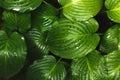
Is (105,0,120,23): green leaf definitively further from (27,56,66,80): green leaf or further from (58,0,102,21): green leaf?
(27,56,66,80): green leaf

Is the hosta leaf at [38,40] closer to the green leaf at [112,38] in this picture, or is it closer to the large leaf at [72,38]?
the large leaf at [72,38]

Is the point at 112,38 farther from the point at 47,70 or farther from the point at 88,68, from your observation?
the point at 47,70

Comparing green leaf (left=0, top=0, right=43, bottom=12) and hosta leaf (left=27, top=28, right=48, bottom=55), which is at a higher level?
green leaf (left=0, top=0, right=43, bottom=12)

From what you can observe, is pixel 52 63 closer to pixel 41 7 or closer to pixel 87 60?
pixel 87 60

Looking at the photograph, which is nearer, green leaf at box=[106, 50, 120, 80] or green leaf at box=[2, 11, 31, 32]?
green leaf at box=[106, 50, 120, 80]

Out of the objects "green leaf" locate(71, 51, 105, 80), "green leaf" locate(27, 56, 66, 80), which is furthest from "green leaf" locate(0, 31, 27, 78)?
"green leaf" locate(71, 51, 105, 80)
